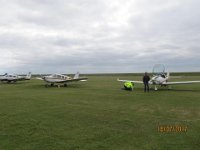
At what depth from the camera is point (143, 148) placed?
532 cm

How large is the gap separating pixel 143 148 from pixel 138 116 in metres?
3.60

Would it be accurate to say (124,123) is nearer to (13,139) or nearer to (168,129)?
(168,129)

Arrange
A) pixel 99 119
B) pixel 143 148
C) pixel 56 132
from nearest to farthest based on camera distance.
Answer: pixel 143 148 → pixel 56 132 → pixel 99 119

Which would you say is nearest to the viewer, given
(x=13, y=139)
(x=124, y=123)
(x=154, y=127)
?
(x=13, y=139)

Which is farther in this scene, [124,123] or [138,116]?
[138,116]

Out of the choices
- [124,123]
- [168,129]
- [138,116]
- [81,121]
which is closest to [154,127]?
[168,129]

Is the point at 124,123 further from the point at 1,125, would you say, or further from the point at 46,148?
the point at 1,125

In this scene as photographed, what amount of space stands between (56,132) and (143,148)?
267cm

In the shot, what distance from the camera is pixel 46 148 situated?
5426 mm

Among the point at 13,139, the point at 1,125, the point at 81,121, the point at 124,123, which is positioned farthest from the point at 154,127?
the point at 1,125

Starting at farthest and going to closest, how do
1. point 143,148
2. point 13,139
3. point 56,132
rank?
1. point 56,132
2. point 13,139
3. point 143,148
